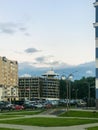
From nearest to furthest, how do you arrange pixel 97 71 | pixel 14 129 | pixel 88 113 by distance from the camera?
1. pixel 14 129
2. pixel 88 113
3. pixel 97 71

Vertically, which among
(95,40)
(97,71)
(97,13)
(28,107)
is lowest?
(28,107)

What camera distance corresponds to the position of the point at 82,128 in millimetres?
37000

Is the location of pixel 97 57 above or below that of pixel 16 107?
above

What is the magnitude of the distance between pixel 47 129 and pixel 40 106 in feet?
208

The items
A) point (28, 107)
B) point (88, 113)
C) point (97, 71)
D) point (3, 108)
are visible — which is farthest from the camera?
point (28, 107)

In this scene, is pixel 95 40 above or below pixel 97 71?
above

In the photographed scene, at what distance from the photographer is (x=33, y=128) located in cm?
3616

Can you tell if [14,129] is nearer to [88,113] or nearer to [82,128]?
[82,128]

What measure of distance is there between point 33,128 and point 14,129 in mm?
1789

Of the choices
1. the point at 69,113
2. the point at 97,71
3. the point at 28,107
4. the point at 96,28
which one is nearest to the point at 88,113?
the point at 69,113

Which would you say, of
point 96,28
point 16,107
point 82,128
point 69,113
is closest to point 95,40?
point 96,28

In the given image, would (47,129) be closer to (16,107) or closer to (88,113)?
(88,113)

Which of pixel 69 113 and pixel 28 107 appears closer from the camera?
pixel 69 113

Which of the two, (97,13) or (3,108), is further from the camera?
(3,108)
